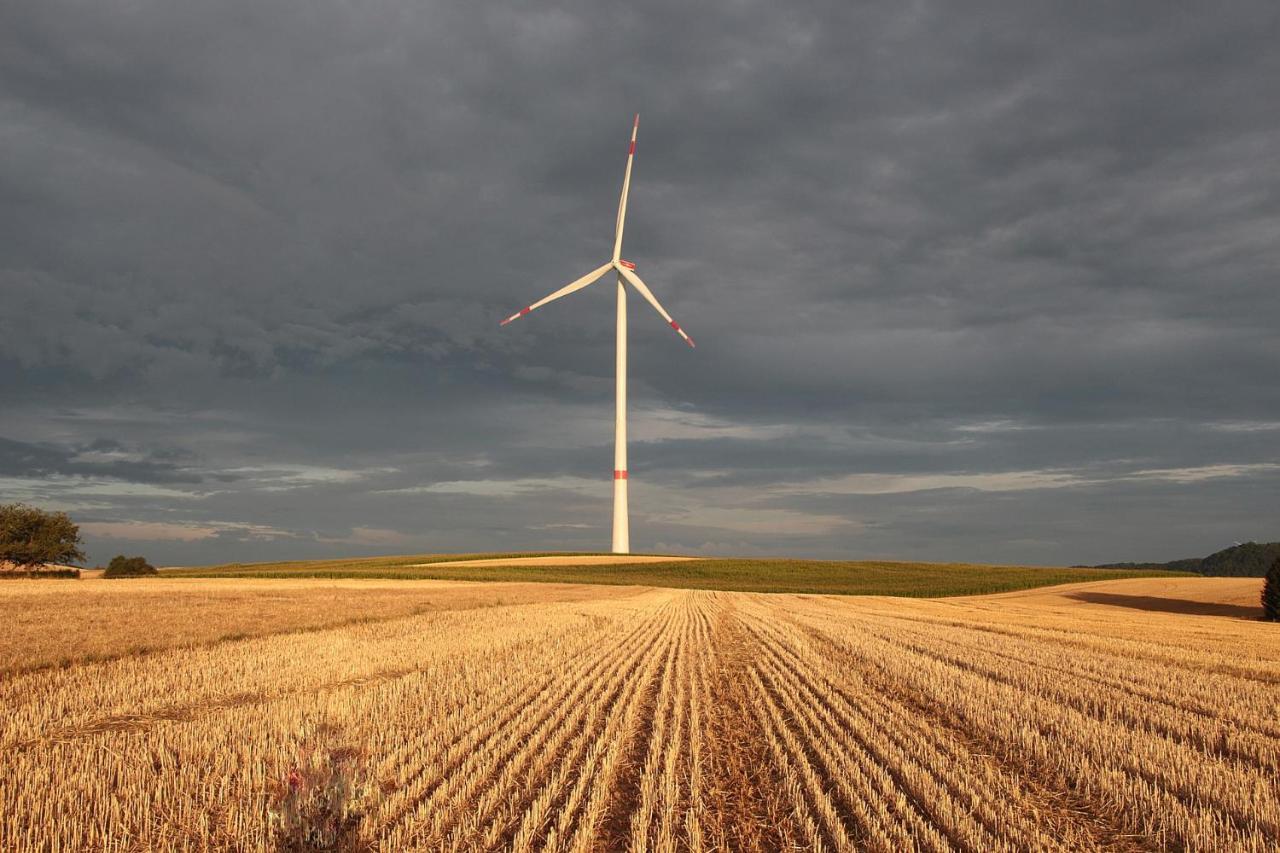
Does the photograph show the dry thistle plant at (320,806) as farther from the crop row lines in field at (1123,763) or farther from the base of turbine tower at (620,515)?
the base of turbine tower at (620,515)

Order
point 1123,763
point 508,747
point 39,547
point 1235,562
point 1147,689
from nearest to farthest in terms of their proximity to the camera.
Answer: point 1123,763
point 508,747
point 1147,689
point 39,547
point 1235,562

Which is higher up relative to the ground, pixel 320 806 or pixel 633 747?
pixel 320 806

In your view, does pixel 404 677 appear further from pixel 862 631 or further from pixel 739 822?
pixel 862 631

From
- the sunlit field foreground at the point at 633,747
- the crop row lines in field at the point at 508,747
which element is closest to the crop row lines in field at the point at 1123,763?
the sunlit field foreground at the point at 633,747

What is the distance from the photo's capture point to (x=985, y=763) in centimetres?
1012

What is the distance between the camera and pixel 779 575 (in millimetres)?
82750

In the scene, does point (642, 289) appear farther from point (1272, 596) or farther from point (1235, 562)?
point (1235, 562)

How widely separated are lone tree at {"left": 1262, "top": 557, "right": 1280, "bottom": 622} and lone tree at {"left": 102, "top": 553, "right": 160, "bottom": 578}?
3785 inches

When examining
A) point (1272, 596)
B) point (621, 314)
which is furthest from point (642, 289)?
point (1272, 596)

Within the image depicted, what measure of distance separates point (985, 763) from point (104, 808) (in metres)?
10.00

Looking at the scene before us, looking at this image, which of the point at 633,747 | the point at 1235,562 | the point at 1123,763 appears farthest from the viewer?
the point at 1235,562

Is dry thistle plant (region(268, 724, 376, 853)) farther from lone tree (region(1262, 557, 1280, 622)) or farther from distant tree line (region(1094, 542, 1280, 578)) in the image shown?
distant tree line (region(1094, 542, 1280, 578))

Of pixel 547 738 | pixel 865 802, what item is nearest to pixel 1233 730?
pixel 865 802

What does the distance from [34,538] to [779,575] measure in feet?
249
